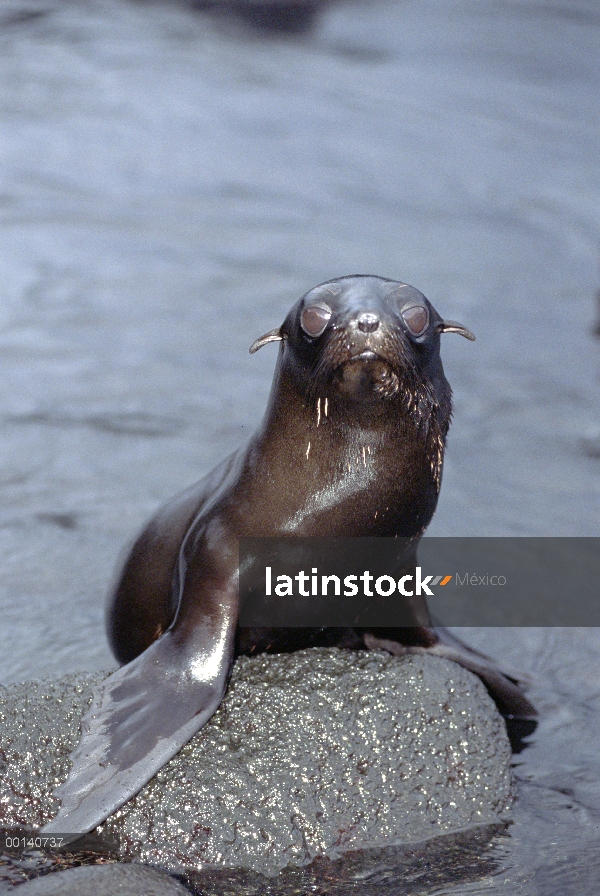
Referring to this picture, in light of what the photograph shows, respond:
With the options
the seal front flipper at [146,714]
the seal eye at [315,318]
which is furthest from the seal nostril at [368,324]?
the seal front flipper at [146,714]

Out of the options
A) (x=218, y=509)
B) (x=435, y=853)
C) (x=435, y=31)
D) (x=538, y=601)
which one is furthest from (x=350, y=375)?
(x=435, y=31)

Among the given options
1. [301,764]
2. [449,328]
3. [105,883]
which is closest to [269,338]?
[449,328]

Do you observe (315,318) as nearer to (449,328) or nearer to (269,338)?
→ (269,338)

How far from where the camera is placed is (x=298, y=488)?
524 centimetres

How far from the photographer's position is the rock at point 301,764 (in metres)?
4.72

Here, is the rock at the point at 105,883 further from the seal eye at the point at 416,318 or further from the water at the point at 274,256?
the seal eye at the point at 416,318

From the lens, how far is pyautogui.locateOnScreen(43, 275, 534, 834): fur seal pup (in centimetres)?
483

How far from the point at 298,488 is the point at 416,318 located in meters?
0.87

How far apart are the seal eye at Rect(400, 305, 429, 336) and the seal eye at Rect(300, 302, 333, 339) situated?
31cm

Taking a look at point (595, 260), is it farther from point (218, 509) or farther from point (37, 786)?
point (37, 786)

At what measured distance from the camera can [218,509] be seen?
17.5 feet

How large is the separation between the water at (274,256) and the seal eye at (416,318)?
82.9 inches

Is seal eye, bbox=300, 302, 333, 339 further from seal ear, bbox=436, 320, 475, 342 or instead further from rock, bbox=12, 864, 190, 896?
rock, bbox=12, 864, 190, 896

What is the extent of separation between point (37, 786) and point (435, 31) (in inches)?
827
